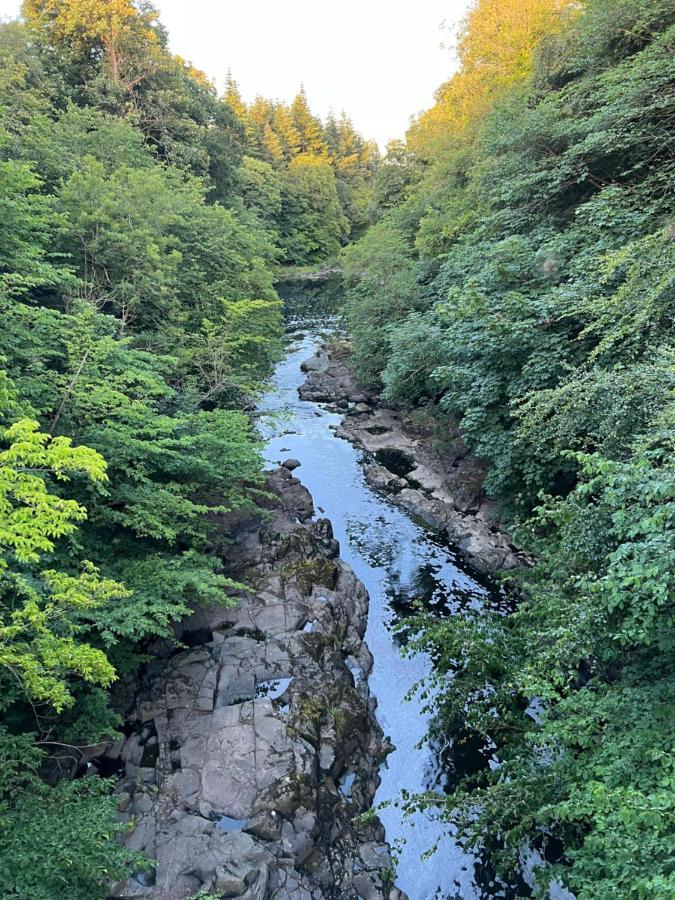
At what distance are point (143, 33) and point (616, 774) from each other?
3840cm

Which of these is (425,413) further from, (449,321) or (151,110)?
(151,110)

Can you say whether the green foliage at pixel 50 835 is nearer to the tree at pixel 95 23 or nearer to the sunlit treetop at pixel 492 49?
the sunlit treetop at pixel 492 49

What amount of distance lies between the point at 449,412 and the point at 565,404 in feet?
28.1

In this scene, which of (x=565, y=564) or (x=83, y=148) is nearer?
(x=565, y=564)

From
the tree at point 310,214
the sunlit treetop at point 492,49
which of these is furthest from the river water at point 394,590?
the tree at point 310,214

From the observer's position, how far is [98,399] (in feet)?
29.4

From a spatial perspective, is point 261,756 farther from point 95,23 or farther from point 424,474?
point 95,23

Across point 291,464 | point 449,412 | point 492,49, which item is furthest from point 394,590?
point 492,49

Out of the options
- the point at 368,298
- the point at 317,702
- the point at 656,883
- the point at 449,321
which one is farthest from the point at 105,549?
the point at 368,298

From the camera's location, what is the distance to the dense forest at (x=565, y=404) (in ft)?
16.8

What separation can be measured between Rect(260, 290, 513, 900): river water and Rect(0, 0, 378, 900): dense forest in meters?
3.17

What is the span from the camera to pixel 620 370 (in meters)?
9.30

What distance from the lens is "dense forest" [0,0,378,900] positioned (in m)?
5.50

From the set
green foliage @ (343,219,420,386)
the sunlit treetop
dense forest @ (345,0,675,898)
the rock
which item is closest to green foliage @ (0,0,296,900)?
the rock
